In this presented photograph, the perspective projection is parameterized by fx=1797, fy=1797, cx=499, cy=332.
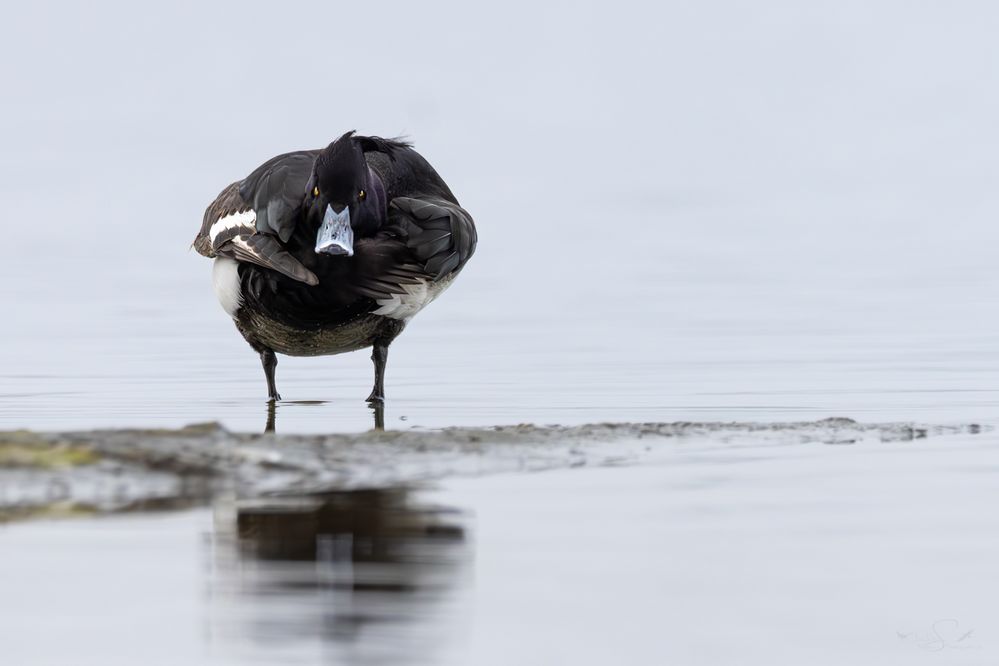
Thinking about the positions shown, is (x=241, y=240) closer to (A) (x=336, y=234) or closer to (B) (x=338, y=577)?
(A) (x=336, y=234)

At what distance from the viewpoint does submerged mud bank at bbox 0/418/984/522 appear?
5.31 m

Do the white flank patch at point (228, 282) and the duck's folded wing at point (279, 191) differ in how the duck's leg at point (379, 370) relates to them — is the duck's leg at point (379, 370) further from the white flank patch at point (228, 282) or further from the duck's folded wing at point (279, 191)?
the duck's folded wing at point (279, 191)

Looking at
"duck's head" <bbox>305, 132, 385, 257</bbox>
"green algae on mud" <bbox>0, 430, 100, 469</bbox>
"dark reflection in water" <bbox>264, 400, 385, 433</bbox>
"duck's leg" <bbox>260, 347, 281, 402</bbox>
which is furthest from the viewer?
"duck's leg" <bbox>260, 347, 281, 402</bbox>

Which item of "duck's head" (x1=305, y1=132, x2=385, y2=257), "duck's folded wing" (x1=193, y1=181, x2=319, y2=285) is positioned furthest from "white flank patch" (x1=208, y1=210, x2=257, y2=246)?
"duck's head" (x1=305, y1=132, x2=385, y2=257)

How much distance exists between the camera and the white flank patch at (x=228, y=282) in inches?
337

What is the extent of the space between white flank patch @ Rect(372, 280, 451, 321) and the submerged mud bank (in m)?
1.75

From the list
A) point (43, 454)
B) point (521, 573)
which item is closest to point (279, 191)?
point (43, 454)

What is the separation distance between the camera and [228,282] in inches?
340

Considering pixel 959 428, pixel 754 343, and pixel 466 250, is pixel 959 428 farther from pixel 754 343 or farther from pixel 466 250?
pixel 754 343

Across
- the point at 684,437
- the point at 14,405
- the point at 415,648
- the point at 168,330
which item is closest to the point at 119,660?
the point at 415,648

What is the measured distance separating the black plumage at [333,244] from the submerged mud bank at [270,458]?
4.52ft

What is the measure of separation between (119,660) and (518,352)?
26.2 feet

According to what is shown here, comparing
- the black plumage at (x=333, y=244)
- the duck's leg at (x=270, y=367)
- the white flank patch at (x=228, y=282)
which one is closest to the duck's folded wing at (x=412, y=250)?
the black plumage at (x=333, y=244)

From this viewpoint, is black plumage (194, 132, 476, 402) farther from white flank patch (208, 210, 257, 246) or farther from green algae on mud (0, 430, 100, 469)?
green algae on mud (0, 430, 100, 469)
